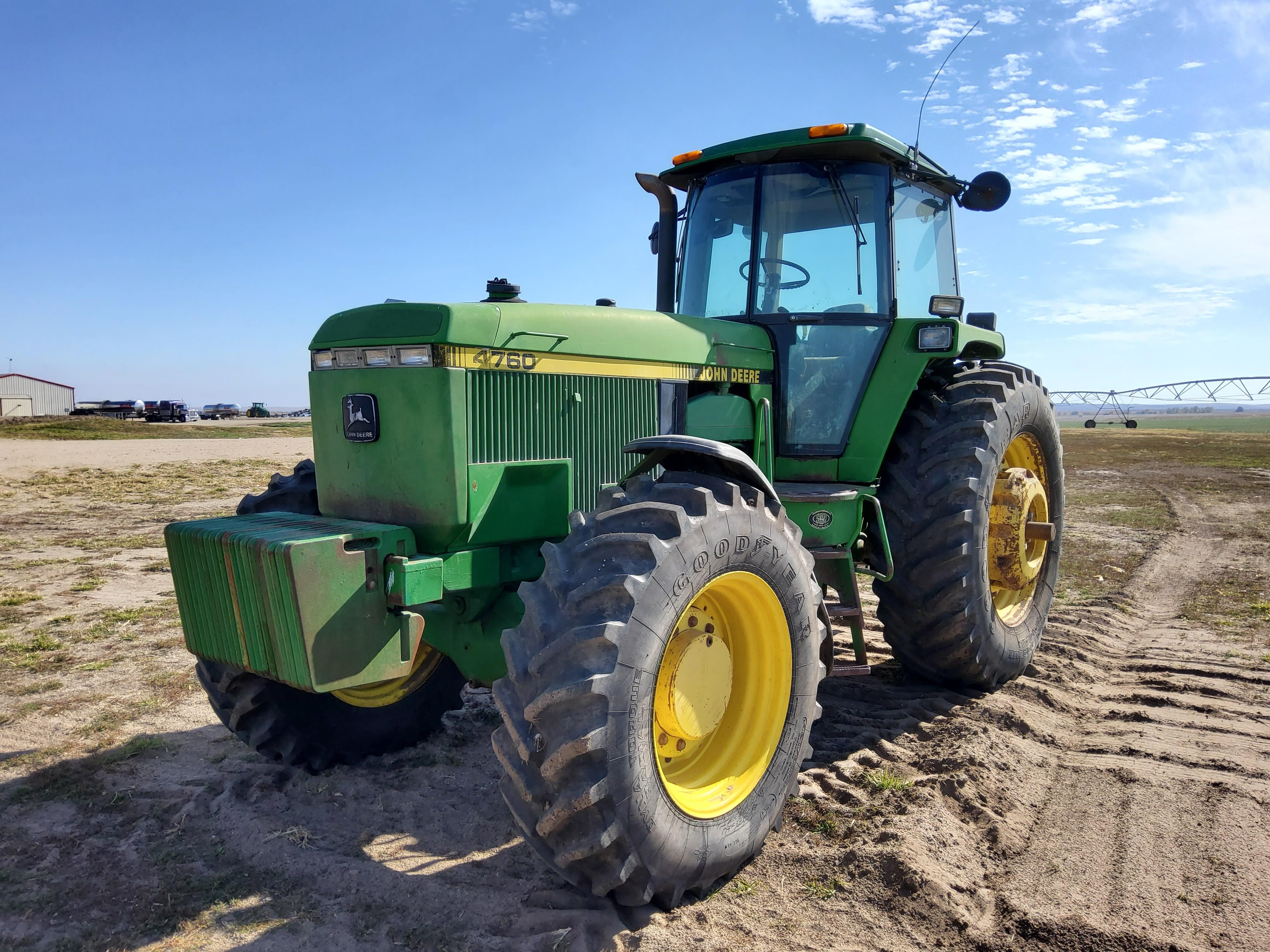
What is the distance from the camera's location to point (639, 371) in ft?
13.0

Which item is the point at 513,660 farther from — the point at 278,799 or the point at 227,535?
the point at 278,799

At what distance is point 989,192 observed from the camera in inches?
216

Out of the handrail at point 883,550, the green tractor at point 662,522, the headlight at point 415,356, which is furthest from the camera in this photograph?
the handrail at point 883,550

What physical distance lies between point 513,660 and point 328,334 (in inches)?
65.1

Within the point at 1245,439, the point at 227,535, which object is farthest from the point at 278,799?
the point at 1245,439

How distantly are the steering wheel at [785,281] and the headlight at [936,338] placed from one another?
26.7 inches

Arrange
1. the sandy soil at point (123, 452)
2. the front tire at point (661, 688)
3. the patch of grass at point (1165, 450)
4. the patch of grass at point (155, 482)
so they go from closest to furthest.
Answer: the front tire at point (661, 688)
the patch of grass at point (155, 482)
the sandy soil at point (123, 452)
the patch of grass at point (1165, 450)

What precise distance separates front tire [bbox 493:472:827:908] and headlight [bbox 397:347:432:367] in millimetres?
819

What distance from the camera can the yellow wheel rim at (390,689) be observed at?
392cm

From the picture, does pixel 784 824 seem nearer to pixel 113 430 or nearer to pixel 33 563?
pixel 33 563

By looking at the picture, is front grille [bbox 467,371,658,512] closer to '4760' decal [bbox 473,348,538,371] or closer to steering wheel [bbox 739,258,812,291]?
'4760' decal [bbox 473,348,538,371]

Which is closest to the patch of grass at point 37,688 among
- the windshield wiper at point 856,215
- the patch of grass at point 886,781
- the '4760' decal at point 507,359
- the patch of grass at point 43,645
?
the patch of grass at point 43,645

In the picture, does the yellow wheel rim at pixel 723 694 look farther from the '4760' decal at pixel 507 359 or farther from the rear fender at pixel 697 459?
the '4760' decal at pixel 507 359

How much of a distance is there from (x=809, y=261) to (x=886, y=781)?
266cm
